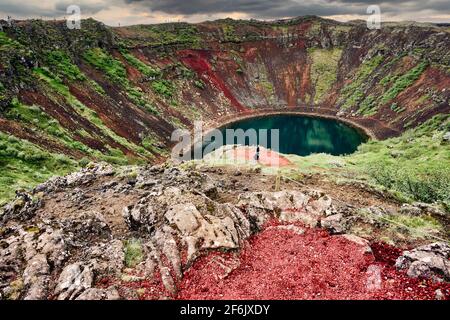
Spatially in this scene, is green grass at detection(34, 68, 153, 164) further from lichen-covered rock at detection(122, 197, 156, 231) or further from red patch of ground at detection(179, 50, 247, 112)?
red patch of ground at detection(179, 50, 247, 112)

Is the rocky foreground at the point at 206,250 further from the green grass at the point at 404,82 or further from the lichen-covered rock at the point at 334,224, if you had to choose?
the green grass at the point at 404,82

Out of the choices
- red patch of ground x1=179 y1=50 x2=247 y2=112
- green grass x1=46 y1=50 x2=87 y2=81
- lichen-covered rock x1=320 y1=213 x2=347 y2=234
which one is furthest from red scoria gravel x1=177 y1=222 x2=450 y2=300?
red patch of ground x1=179 y1=50 x2=247 y2=112

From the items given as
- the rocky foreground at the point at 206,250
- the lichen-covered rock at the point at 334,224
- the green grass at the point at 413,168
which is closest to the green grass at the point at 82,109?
the green grass at the point at 413,168

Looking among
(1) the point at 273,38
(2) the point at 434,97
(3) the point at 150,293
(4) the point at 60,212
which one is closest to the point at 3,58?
(4) the point at 60,212

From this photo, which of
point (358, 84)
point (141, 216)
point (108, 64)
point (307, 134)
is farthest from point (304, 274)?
point (358, 84)

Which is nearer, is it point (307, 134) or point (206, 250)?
point (206, 250)

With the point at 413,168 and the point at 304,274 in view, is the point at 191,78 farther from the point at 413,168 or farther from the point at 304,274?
the point at 304,274
